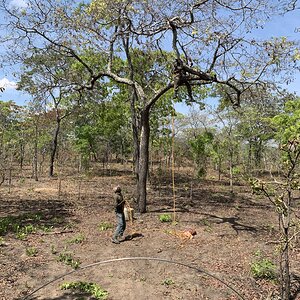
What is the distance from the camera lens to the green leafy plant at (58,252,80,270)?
7.02 meters

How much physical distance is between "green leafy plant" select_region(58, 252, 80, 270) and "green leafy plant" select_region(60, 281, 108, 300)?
0.86m

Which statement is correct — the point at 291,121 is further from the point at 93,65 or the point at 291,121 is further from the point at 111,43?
the point at 93,65

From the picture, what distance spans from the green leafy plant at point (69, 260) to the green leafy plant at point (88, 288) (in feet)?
2.83

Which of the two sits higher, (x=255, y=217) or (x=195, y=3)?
(x=195, y=3)

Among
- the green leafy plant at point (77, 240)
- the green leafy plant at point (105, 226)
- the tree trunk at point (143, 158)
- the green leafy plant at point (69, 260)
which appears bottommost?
the green leafy plant at point (69, 260)

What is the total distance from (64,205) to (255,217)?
6.85 meters

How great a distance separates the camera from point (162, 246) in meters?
8.32

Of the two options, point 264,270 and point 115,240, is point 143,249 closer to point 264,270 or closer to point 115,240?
point 115,240

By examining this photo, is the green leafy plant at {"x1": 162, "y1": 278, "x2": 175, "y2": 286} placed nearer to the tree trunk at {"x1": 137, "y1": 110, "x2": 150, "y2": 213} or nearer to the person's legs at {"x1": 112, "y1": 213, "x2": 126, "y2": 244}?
the person's legs at {"x1": 112, "y1": 213, "x2": 126, "y2": 244}

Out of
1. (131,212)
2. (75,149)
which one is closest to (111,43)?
(131,212)

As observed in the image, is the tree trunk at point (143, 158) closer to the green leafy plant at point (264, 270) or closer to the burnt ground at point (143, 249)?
the burnt ground at point (143, 249)

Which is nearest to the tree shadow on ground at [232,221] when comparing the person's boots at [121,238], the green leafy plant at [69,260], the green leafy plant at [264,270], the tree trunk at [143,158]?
the tree trunk at [143,158]

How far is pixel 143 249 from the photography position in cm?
812

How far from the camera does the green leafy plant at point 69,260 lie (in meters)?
7.02
